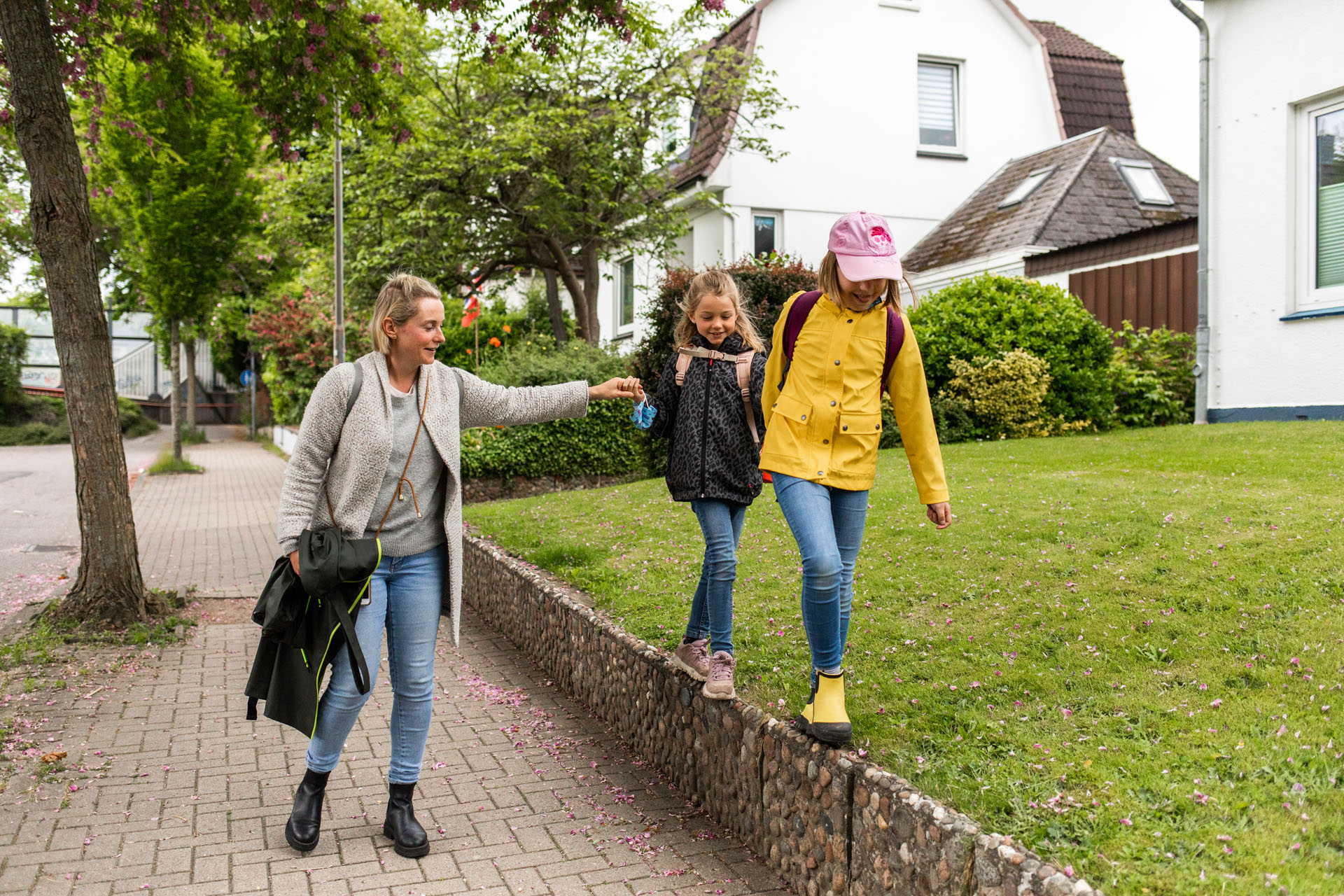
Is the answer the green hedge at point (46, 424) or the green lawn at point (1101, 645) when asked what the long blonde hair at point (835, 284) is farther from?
the green hedge at point (46, 424)

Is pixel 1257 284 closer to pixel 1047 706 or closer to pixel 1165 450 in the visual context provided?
pixel 1165 450

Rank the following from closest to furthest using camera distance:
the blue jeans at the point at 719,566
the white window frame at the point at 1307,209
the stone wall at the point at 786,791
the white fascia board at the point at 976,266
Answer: the stone wall at the point at 786,791, the blue jeans at the point at 719,566, the white window frame at the point at 1307,209, the white fascia board at the point at 976,266

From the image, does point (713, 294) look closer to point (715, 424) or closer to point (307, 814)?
point (715, 424)

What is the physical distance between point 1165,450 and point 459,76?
1257cm

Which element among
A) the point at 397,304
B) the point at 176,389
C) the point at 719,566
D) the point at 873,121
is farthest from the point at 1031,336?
the point at 176,389

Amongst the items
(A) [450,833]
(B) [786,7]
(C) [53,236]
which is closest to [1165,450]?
(A) [450,833]

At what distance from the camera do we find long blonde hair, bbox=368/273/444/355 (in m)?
3.95

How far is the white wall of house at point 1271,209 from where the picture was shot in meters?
10.8

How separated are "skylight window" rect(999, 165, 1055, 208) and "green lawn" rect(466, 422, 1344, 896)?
1166 cm

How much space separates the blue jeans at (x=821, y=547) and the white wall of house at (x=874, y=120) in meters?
17.0

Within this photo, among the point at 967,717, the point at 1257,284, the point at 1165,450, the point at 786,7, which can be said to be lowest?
the point at 967,717

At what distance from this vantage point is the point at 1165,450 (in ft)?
32.1

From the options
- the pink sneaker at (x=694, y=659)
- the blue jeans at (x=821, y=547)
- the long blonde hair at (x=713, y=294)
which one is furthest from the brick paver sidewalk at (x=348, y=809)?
the long blonde hair at (x=713, y=294)

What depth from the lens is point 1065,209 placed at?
Result: 18000 millimetres
